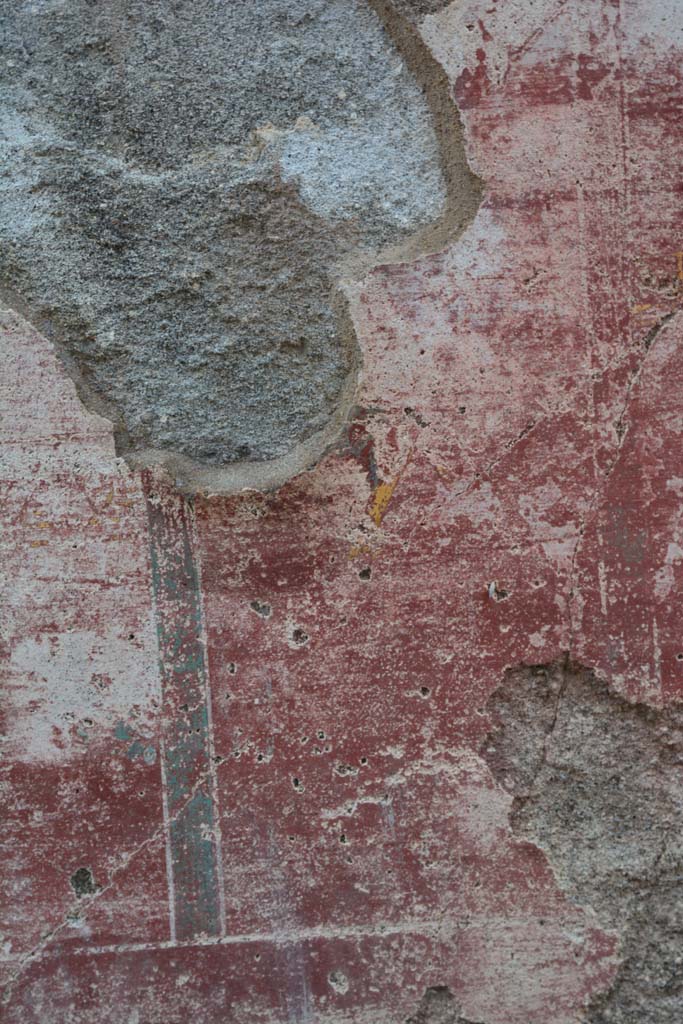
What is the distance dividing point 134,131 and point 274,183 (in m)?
0.45

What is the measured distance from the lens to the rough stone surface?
255 cm

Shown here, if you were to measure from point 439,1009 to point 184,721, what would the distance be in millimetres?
1193

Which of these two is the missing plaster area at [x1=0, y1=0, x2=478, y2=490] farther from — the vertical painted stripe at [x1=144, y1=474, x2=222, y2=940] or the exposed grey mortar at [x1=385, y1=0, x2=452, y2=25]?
the vertical painted stripe at [x1=144, y1=474, x2=222, y2=940]

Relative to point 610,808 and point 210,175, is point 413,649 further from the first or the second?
point 210,175

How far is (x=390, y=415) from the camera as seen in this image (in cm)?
257

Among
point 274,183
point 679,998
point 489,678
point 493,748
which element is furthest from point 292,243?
point 679,998

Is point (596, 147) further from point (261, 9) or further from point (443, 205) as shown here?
point (261, 9)

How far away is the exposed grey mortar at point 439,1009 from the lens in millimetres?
2586

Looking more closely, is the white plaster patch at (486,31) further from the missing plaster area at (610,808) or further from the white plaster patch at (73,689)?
the white plaster patch at (73,689)

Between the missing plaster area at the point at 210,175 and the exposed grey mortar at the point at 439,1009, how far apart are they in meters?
1.95

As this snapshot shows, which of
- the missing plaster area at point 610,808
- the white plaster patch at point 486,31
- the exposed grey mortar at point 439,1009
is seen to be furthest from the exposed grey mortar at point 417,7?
the exposed grey mortar at point 439,1009

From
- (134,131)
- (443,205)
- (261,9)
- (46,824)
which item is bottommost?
(46,824)

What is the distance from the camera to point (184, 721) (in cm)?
259

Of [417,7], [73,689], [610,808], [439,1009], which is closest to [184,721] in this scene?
[73,689]
